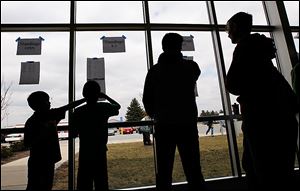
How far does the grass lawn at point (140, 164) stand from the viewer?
2748 millimetres

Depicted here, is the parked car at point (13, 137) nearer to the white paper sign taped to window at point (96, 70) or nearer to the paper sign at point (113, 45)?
the white paper sign taped to window at point (96, 70)

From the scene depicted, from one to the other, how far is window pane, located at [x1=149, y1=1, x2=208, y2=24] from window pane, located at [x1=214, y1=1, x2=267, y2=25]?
22cm

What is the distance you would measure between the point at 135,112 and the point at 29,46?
1479 millimetres

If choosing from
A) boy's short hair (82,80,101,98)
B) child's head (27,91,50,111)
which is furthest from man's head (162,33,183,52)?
child's head (27,91,50,111)

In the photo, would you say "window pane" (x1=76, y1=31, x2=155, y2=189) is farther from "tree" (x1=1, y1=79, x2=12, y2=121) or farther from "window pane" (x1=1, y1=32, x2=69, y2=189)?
"tree" (x1=1, y1=79, x2=12, y2=121)

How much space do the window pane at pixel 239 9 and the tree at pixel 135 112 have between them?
1655 mm

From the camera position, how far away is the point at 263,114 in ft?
3.72

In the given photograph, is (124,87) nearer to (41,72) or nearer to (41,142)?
(41,72)

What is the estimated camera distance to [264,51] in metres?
1.21

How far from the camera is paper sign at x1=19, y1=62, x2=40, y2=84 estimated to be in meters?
2.81

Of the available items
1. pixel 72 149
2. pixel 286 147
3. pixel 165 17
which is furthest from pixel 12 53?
pixel 286 147

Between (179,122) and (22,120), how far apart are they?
192cm

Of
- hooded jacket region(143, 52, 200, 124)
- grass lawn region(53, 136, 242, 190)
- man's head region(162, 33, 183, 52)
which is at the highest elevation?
man's head region(162, 33, 183, 52)

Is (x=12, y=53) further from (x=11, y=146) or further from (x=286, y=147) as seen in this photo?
(x=286, y=147)
